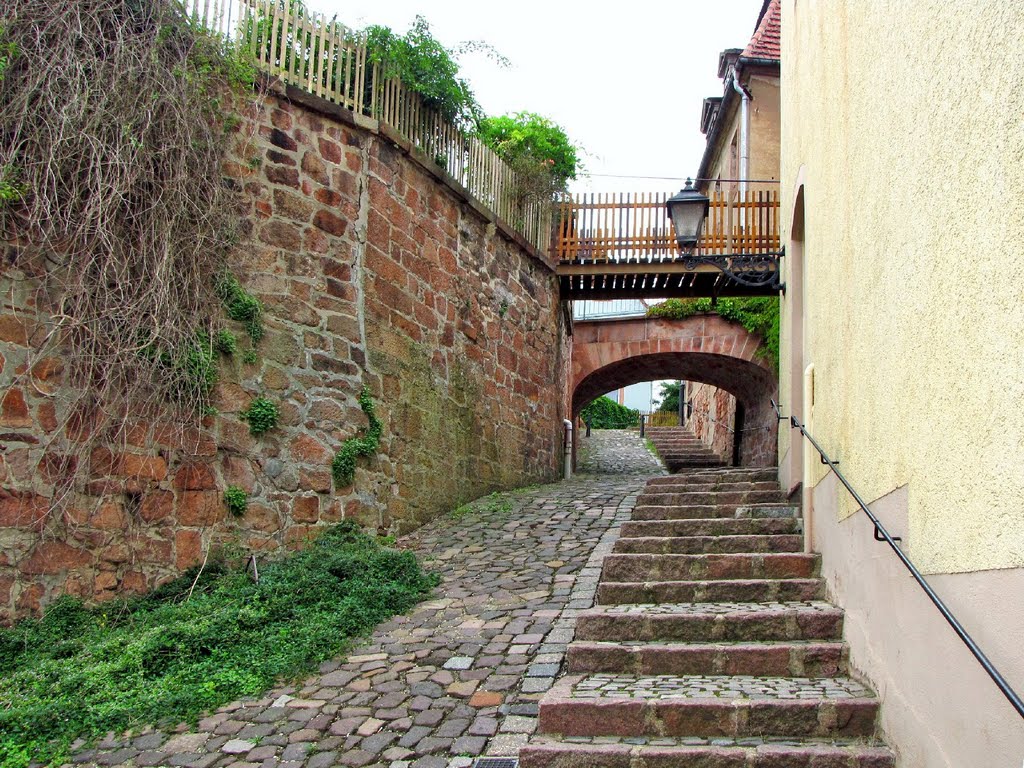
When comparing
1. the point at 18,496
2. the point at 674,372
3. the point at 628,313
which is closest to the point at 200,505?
the point at 18,496

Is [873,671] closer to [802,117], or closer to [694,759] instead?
[694,759]

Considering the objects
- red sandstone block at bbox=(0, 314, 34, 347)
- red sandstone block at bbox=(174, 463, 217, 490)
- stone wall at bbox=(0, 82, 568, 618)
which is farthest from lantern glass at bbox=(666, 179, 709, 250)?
red sandstone block at bbox=(0, 314, 34, 347)

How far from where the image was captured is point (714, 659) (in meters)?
4.74

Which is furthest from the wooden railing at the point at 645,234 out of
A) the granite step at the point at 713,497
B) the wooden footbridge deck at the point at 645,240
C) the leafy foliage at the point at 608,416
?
the leafy foliage at the point at 608,416

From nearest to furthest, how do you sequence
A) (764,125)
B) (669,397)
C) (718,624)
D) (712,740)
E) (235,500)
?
(712,740) < (718,624) < (235,500) < (764,125) < (669,397)

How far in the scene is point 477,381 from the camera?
9727 mm

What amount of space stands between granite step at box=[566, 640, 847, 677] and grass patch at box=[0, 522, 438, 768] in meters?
1.46

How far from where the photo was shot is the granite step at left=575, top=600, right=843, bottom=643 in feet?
16.3

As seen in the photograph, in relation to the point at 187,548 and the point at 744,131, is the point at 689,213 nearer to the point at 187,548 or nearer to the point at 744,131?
the point at 187,548

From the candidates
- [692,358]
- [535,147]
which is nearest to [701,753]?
[535,147]

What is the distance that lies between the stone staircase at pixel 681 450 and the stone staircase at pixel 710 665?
11.6 metres

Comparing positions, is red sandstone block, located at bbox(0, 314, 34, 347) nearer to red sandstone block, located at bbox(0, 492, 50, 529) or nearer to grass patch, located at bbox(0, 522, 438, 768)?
red sandstone block, located at bbox(0, 492, 50, 529)

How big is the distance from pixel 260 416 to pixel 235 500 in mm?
634

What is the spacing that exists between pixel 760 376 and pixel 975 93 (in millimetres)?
13518
